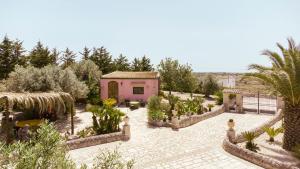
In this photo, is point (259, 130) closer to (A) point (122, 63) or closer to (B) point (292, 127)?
(B) point (292, 127)

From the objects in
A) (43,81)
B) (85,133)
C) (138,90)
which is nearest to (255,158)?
(85,133)

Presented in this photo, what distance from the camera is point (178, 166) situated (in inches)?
440

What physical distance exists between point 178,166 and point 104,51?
38.3 m

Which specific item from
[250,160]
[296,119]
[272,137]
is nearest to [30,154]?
[250,160]

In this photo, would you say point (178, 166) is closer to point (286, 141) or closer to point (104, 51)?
point (286, 141)

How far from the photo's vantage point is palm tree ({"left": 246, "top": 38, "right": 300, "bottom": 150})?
12.5m

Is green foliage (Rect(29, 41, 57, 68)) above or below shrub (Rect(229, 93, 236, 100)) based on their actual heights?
above

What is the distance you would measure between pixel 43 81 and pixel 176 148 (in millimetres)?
13469

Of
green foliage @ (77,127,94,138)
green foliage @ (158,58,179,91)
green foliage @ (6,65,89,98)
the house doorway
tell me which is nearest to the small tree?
green foliage @ (158,58,179,91)

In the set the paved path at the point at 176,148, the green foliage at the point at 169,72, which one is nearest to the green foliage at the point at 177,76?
the green foliage at the point at 169,72

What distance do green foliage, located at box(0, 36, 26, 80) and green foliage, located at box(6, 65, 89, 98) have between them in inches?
621

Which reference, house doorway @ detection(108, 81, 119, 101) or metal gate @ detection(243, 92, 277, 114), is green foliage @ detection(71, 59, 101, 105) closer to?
house doorway @ detection(108, 81, 119, 101)

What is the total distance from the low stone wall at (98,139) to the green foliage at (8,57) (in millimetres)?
27495

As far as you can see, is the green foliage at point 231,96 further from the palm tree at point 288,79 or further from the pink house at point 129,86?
the palm tree at point 288,79
